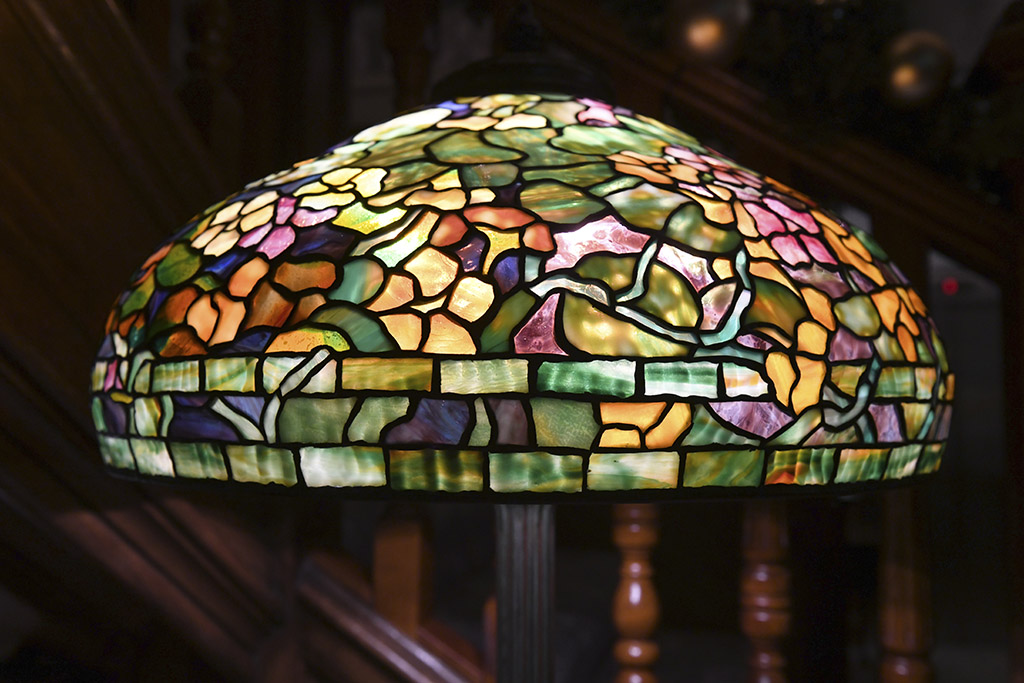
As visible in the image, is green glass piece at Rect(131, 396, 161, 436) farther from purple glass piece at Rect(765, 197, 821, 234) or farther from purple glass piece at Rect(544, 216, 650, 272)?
purple glass piece at Rect(765, 197, 821, 234)

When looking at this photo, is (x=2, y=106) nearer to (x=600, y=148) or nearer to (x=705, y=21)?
(x=600, y=148)

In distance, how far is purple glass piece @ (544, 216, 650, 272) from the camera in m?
0.35

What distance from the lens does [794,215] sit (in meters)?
0.43

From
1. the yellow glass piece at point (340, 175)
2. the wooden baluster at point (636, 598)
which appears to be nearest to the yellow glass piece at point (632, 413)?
the yellow glass piece at point (340, 175)

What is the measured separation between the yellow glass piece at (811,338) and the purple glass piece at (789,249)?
4 centimetres

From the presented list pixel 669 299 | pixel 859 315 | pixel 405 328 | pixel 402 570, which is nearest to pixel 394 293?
pixel 405 328

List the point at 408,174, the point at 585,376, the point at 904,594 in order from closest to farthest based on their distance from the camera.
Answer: the point at 585,376
the point at 408,174
the point at 904,594

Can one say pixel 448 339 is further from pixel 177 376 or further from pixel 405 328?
pixel 177 376

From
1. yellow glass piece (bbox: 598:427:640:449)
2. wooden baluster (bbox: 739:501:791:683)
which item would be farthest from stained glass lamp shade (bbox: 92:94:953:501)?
wooden baluster (bbox: 739:501:791:683)

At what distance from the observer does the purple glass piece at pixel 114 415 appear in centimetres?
41

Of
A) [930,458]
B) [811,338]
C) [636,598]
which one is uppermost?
[811,338]

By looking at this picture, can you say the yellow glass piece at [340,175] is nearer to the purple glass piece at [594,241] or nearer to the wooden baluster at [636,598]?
the purple glass piece at [594,241]

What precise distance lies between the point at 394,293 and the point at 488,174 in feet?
0.32

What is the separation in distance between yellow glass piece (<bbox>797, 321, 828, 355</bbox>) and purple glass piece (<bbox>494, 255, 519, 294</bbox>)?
131 mm
